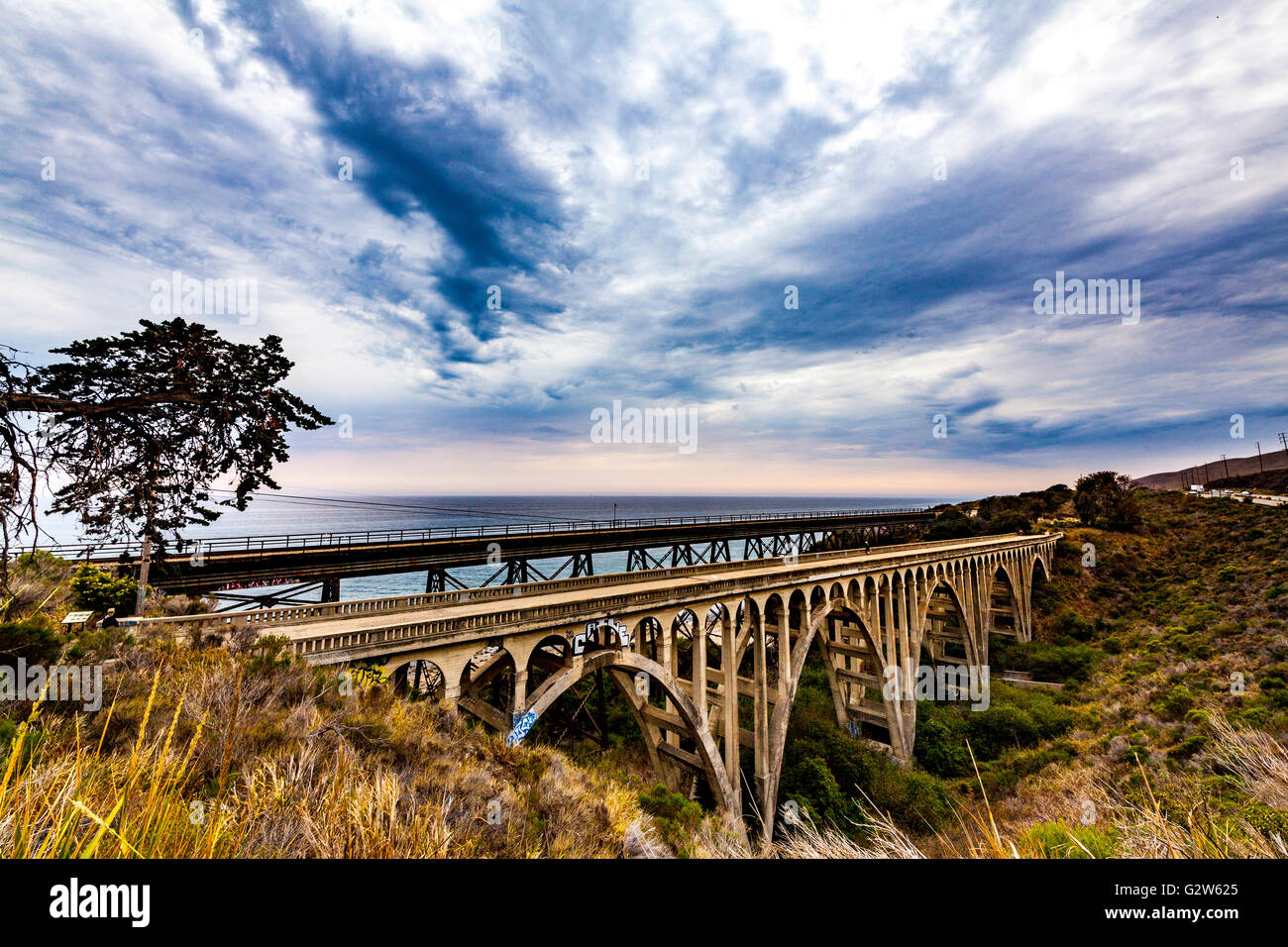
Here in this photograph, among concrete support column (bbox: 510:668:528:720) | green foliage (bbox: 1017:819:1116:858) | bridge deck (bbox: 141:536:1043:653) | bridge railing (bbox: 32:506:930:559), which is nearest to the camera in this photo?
green foliage (bbox: 1017:819:1116:858)

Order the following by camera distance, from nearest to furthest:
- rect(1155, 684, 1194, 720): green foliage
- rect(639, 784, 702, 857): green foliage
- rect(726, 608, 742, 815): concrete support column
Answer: rect(639, 784, 702, 857): green foliage, rect(726, 608, 742, 815): concrete support column, rect(1155, 684, 1194, 720): green foliage

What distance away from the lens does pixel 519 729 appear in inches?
460

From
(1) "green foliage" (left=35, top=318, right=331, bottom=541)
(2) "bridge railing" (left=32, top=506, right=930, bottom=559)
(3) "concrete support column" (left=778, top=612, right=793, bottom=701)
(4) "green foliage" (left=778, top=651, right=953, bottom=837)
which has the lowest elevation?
(4) "green foliage" (left=778, top=651, right=953, bottom=837)

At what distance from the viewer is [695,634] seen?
1669cm

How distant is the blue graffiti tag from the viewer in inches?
441

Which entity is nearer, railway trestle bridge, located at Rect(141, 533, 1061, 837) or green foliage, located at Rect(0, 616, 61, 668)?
green foliage, located at Rect(0, 616, 61, 668)

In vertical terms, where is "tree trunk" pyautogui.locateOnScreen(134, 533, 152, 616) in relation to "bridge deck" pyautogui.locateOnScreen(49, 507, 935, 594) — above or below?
above

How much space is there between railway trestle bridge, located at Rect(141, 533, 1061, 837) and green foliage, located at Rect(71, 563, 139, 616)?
2.50 meters

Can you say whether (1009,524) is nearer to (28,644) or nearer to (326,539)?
(326,539)

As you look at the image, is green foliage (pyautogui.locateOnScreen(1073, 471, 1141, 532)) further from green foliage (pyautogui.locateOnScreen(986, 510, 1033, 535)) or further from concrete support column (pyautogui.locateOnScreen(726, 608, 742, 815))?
concrete support column (pyautogui.locateOnScreen(726, 608, 742, 815))

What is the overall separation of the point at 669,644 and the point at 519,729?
6.38 m

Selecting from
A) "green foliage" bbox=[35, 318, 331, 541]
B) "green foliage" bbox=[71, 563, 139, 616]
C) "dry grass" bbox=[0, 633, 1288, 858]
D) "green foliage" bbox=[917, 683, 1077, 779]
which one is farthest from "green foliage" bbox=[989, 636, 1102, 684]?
"green foliage" bbox=[71, 563, 139, 616]
